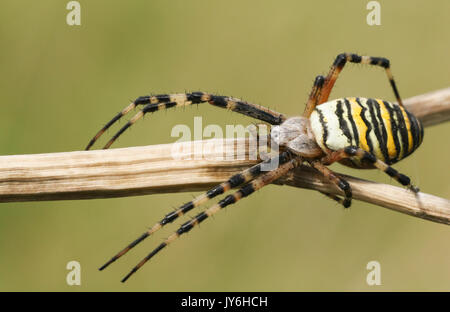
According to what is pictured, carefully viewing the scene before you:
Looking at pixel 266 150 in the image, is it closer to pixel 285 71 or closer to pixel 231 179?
pixel 231 179

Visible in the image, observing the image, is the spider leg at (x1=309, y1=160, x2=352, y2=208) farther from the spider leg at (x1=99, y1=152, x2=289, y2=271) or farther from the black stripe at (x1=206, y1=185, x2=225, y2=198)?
the black stripe at (x1=206, y1=185, x2=225, y2=198)

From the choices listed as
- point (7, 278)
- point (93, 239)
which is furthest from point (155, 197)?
point (7, 278)

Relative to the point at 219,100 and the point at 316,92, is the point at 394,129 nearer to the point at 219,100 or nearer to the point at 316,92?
the point at 316,92

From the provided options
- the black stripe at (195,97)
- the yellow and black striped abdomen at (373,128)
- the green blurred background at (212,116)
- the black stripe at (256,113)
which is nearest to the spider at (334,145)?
the yellow and black striped abdomen at (373,128)

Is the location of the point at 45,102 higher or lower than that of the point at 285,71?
lower

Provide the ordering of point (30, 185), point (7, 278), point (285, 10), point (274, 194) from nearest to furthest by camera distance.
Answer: point (30, 185) < point (7, 278) < point (274, 194) < point (285, 10)
